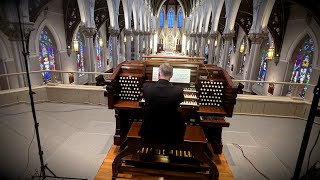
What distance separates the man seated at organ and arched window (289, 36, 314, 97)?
39.1 ft

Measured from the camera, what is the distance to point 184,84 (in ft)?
13.9

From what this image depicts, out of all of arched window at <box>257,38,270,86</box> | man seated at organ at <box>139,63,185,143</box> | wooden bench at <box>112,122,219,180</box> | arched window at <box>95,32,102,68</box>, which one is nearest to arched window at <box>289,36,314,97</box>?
arched window at <box>257,38,270,86</box>

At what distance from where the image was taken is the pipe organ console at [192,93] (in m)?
3.89

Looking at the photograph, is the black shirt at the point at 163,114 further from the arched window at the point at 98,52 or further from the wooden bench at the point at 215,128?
the arched window at the point at 98,52

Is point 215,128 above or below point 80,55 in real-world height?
below

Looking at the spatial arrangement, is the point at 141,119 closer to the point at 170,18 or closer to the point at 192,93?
the point at 192,93

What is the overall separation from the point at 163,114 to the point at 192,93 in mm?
1518

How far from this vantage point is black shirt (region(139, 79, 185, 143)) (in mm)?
2738

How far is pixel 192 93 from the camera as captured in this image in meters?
4.09

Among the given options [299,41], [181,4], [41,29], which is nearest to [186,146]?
[299,41]

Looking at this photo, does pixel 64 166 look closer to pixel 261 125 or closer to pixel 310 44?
pixel 261 125

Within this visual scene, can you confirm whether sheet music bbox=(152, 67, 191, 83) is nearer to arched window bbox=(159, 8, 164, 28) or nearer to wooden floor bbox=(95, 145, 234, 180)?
wooden floor bbox=(95, 145, 234, 180)

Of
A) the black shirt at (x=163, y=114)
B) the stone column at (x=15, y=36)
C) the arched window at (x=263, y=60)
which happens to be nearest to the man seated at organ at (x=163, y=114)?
the black shirt at (x=163, y=114)

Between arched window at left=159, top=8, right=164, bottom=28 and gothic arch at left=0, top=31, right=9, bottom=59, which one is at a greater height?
arched window at left=159, top=8, right=164, bottom=28
